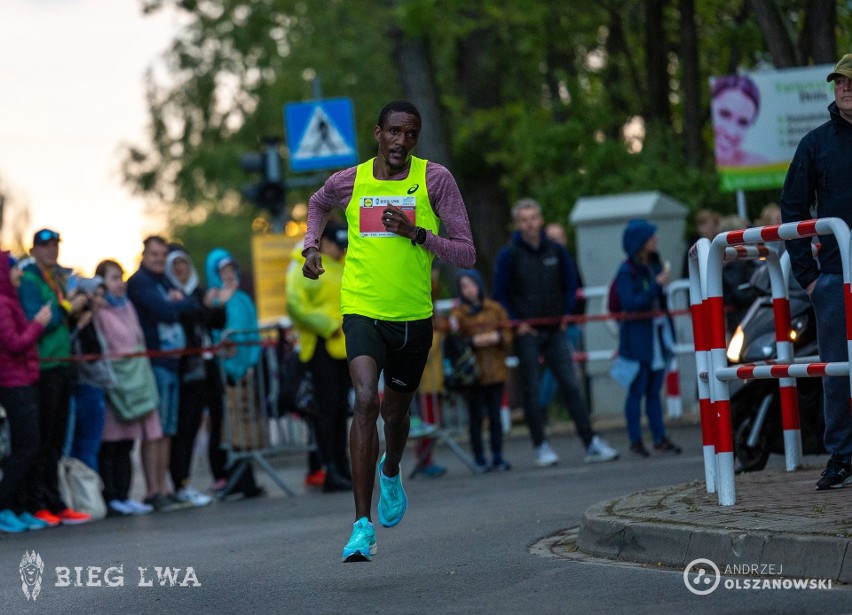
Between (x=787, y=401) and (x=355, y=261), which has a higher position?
(x=355, y=261)

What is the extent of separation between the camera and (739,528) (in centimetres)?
741


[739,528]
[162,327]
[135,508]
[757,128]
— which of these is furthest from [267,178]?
[739,528]

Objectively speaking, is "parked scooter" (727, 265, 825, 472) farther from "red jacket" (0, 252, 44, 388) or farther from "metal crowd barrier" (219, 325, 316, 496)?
"red jacket" (0, 252, 44, 388)

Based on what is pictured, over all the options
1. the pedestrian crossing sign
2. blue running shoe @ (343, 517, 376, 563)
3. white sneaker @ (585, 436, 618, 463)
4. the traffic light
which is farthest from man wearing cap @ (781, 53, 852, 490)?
the traffic light

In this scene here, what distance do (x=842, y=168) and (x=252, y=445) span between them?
661 centimetres

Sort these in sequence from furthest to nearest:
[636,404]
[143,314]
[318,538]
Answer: [636,404] → [143,314] → [318,538]

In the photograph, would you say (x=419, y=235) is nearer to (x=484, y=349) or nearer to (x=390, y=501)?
(x=390, y=501)

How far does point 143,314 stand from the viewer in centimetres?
1369

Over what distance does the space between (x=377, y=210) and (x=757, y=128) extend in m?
10.6

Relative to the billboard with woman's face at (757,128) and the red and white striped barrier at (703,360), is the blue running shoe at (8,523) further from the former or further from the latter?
the billboard with woman's face at (757,128)

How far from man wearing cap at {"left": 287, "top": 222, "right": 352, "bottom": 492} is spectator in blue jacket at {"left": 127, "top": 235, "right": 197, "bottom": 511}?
92 centimetres

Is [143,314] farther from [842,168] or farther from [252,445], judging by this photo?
[842,168]

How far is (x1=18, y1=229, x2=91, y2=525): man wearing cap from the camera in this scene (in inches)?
488

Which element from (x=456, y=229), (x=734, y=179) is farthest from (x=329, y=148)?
(x=456, y=229)
